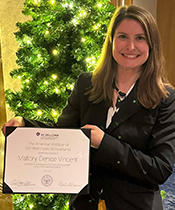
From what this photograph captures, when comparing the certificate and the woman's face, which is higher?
the woman's face

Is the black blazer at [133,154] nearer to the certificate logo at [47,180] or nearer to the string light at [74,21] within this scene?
the certificate logo at [47,180]

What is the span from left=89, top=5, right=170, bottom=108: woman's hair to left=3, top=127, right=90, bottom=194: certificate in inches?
10.7

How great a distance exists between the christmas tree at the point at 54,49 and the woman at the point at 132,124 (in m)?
0.52

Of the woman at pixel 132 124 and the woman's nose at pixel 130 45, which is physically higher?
the woman's nose at pixel 130 45

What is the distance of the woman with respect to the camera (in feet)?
3.99

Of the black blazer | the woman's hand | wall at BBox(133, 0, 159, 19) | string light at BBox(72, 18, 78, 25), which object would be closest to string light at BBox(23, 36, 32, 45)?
string light at BBox(72, 18, 78, 25)

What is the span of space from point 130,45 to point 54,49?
75 cm

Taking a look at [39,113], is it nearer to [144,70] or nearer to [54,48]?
[54,48]

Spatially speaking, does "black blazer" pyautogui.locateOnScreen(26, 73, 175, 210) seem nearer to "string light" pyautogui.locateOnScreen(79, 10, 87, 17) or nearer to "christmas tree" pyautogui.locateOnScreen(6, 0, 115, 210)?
"christmas tree" pyautogui.locateOnScreen(6, 0, 115, 210)

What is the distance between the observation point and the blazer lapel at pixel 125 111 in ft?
4.20

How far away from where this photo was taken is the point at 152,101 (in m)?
1.28

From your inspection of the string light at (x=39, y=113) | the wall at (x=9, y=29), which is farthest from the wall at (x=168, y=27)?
the string light at (x=39, y=113)

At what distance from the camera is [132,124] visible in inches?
50.4

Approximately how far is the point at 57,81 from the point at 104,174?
78 cm
